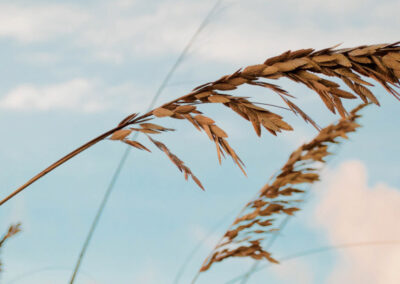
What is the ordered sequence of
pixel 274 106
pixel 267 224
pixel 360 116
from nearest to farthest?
1. pixel 274 106
2. pixel 267 224
3. pixel 360 116

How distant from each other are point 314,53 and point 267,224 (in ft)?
3.91

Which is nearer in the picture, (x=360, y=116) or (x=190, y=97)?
(x=190, y=97)

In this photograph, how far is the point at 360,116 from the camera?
2887 mm

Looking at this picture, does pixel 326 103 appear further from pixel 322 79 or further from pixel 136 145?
pixel 136 145

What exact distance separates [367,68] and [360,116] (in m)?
1.50

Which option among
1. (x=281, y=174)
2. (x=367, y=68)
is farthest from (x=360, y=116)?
(x=367, y=68)

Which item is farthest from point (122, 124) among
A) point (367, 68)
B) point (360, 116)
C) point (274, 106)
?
point (360, 116)

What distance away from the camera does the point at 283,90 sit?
1.46 meters

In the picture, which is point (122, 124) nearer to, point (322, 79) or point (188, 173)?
point (188, 173)

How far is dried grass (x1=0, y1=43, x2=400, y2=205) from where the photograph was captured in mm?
1399

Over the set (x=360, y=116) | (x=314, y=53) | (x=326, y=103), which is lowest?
(x=326, y=103)

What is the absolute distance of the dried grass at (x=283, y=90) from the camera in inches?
55.1

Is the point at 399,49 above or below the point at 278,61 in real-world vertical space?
below

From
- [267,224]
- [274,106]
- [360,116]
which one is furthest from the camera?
[360,116]
